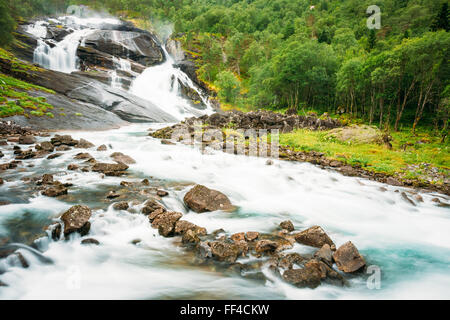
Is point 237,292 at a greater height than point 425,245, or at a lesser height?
greater

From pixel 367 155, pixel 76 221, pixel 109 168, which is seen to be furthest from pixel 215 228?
pixel 367 155

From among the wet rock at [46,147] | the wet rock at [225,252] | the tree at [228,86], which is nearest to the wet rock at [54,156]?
the wet rock at [46,147]

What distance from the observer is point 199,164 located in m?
11.4

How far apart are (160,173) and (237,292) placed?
674 centimetres

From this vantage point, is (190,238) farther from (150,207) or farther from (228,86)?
(228,86)

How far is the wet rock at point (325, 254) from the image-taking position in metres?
4.19

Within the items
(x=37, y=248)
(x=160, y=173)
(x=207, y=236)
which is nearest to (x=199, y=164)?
(x=160, y=173)

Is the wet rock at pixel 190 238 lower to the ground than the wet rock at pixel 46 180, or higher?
lower

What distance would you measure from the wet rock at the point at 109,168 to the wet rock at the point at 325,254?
7518 mm

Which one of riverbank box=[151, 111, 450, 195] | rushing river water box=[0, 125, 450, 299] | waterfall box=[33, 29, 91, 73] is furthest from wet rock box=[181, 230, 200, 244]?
waterfall box=[33, 29, 91, 73]

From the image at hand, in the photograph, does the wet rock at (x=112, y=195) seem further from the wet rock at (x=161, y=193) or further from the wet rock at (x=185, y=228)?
the wet rock at (x=185, y=228)

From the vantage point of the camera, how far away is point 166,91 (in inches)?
1849

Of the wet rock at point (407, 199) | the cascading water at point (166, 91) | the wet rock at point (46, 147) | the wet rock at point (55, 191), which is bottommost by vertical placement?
the wet rock at point (407, 199)
